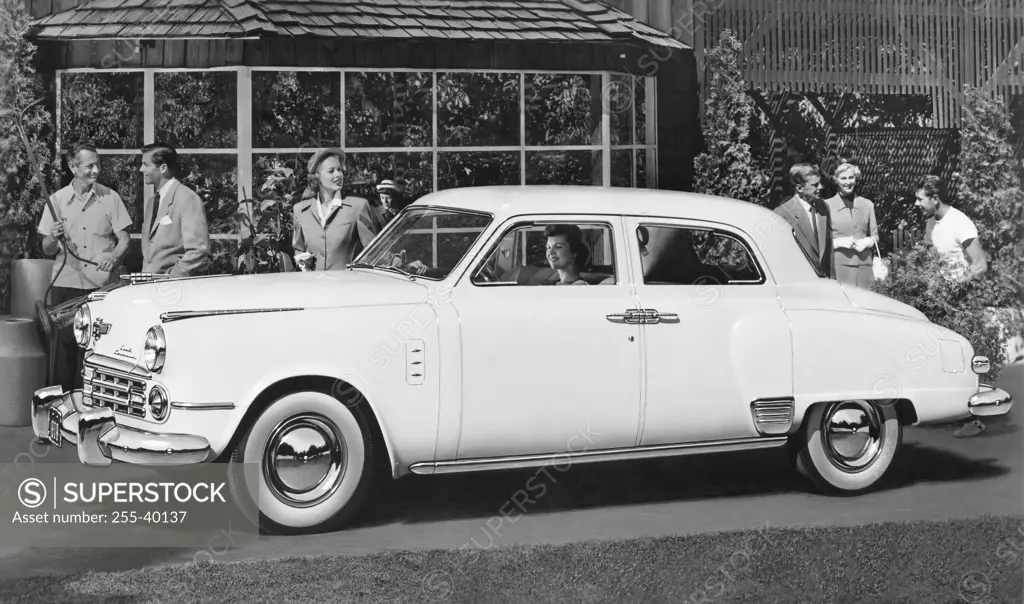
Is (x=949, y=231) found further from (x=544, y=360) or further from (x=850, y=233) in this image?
(x=544, y=360)

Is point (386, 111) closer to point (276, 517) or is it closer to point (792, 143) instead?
point (792, 143)

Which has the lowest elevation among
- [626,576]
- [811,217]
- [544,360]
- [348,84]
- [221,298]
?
[626,576]

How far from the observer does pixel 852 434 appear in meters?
7.57

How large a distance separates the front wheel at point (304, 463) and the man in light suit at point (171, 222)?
2.59m

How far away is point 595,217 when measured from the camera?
720 cm

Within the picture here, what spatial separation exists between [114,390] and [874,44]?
32.1ft

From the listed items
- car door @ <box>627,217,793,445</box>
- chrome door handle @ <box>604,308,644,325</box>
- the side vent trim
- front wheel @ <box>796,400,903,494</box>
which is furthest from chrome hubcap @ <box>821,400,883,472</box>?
the side vent trim

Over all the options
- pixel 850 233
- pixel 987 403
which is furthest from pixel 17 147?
pixel 987 403

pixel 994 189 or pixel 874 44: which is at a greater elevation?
pixel 874 44

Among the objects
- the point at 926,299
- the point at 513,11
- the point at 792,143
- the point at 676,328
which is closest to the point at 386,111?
the point at 513,11

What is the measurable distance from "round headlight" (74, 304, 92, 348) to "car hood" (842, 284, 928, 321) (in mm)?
3976

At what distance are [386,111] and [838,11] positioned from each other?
4824 millimetres

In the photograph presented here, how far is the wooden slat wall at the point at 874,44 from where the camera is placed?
45.2 feet

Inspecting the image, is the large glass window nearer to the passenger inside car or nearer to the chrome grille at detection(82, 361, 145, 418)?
the passenger inside car
